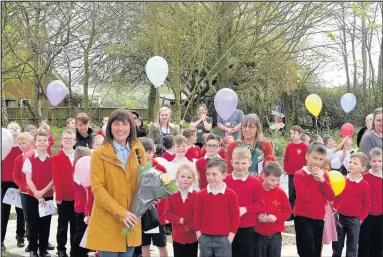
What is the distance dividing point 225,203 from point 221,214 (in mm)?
101

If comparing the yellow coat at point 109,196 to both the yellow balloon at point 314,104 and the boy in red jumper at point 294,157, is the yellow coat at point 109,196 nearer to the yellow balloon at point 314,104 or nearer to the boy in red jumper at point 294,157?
the boy in red jumper at point 294,157

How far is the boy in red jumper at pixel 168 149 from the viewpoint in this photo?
6.93 meters

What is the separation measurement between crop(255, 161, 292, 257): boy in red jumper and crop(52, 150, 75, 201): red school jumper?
2200mm

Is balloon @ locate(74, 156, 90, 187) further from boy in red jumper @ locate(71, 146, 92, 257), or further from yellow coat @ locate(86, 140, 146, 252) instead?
yellow coat @ locate(86, 140, 146, 252)

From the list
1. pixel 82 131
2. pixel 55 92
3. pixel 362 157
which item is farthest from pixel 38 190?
pixel 55 92

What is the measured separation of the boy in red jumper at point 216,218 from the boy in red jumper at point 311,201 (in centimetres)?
101

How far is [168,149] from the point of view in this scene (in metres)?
7.14

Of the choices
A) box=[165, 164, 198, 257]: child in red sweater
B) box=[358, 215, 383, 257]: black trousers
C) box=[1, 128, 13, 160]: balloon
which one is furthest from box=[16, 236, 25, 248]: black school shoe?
box=[358, 215, 383, 257]: black trousers

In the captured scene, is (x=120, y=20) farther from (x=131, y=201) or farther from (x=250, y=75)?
(x=131, y=201)

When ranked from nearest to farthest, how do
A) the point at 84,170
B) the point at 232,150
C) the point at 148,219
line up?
1. the point at 148,219
2. the point at 84,170
3. the point at 232,150

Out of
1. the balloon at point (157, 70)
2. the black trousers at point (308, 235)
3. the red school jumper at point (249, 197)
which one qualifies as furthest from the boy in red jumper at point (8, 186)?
the black trousers at point (308, 235)

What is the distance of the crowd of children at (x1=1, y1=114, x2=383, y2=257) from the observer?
479 centimetres

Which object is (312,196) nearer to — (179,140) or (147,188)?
(179,140)

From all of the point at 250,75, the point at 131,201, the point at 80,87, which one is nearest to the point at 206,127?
the point at 131,201
